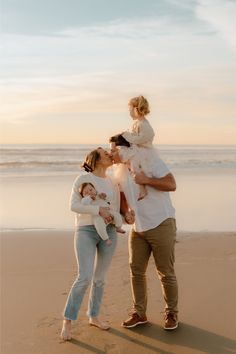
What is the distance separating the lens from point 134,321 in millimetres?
4914

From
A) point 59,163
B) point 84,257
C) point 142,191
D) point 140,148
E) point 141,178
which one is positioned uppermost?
point 59,163

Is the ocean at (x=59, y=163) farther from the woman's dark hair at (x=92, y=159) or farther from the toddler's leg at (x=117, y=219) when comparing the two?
the toddler's leg at (x=117, y=219)

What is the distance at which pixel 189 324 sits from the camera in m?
5.01

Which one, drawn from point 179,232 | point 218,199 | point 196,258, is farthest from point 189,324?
point 218,199

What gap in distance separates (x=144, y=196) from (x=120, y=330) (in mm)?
1310

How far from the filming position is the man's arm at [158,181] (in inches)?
180

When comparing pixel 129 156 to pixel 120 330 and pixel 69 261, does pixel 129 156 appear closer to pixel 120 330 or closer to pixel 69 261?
pixel 120 330

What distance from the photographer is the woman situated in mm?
4527

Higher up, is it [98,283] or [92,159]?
[92,159]

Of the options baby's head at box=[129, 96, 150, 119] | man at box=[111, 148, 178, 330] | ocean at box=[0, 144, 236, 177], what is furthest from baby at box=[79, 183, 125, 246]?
ocean at box=[0, 144, 236, 177]

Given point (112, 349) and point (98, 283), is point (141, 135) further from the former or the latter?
point (112, 349)

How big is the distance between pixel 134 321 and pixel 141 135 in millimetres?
1806

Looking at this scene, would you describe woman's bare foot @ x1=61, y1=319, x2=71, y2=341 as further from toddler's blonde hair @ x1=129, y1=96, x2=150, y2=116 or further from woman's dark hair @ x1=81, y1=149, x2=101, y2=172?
toddler's blonde hair @ x1=129, y1=96, x2=150, y2=116

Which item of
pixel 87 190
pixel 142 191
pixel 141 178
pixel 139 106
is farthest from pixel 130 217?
pixel 139 106
